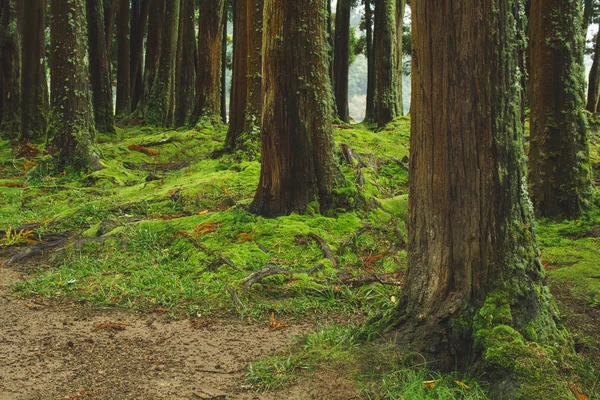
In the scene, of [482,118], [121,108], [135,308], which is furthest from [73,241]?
[121,108]

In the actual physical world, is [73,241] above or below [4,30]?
below

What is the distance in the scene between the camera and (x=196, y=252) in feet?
22.8

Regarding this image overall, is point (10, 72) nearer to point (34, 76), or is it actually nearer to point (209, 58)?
point (34, 76)

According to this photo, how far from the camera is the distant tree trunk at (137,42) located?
985 inches

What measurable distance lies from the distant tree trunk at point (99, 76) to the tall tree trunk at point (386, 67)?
306 inches

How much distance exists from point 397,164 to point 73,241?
6241 mm

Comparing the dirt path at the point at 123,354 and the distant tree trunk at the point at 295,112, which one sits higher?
the distant tree trunk at the point at 295,112

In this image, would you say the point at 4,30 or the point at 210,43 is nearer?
the point at 210,43

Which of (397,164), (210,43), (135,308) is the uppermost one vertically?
(210,43)

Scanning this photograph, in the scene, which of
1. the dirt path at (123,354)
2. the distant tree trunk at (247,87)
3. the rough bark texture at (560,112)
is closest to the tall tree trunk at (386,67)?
the distant tree trunk at (247,87)

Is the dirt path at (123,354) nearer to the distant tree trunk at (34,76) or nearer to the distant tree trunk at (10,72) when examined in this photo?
the distant tree trunk at (34,76)

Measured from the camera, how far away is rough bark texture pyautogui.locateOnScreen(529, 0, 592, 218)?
791 centimetres

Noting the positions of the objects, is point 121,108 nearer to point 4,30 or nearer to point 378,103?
point 4,30

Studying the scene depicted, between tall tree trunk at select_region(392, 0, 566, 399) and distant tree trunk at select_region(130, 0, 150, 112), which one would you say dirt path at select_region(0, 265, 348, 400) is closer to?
tall tree trunk at select_region(392, 0, 566, 399)
